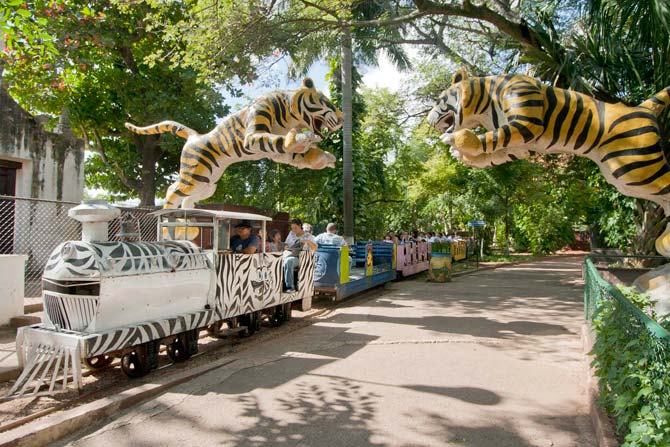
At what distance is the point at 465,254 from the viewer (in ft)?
93.6

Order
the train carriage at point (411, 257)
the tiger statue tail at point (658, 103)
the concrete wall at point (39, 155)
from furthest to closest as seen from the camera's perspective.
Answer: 1. the train carriage at point (411, 257)
2. the concrete wall at point (39, 155)
3. the tiger statue tail at point (658, 103)

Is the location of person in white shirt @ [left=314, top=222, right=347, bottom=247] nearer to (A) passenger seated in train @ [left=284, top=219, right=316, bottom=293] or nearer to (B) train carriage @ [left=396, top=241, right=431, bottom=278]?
(A) passenger seated in train @ [left=284, top=219, right=316, bottom=293]

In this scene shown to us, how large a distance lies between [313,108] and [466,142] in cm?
392

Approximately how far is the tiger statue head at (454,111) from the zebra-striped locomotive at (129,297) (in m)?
3.41

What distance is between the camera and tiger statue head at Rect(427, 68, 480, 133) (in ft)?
→ 21.4

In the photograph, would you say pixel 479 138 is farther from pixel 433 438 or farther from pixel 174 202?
pixel 174 202

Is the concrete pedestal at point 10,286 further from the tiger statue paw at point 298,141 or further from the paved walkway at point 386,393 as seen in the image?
the tiger statue paw at point 298,141

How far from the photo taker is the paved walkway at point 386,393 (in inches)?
176

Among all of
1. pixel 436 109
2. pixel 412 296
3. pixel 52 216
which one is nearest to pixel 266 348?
pixel 436 109

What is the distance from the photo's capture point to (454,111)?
22.3 ft

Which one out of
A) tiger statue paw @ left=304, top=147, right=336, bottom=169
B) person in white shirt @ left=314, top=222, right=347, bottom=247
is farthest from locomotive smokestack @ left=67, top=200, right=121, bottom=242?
person in white shirt @ left=314, top=222, right=347, bottom=247

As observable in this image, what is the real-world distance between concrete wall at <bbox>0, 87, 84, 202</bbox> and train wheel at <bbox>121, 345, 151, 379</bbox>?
10.1 meters

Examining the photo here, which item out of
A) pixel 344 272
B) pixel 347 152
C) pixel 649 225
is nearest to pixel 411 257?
pixel 347 152

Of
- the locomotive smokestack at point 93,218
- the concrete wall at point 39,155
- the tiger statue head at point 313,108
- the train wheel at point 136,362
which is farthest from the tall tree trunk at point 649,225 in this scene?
the concrete wall at point 39,155
